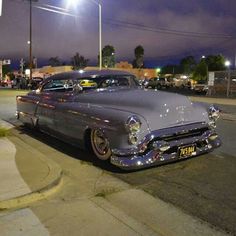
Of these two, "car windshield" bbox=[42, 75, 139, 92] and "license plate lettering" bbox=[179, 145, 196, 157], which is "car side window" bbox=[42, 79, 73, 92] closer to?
"car windshield" bbox=[42, 75, 139, 92]

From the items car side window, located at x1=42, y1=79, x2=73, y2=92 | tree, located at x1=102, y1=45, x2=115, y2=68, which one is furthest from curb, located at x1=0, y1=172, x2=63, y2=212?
tree, located at x1=102, y1=45, x2=115, y2=68

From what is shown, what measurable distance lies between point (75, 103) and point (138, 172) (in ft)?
6.15

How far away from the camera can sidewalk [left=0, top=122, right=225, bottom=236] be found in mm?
4020

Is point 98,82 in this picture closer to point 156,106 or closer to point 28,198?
point 156,106

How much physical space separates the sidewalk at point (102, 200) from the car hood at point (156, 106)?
1.03 meters

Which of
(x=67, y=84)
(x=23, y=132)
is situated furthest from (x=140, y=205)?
(x=23, y=132)

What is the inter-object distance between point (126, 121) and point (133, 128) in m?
0.14

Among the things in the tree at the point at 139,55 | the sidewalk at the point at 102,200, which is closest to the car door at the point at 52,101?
the sidewalk at the point at 102,200

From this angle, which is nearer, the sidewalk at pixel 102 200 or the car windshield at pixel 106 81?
the sidewalk at pixel 102 200

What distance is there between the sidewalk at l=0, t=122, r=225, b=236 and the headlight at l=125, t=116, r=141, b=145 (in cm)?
→ 61

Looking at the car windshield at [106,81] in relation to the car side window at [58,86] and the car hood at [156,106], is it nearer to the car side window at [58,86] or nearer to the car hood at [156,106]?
Answer: the car side window at [58,86]

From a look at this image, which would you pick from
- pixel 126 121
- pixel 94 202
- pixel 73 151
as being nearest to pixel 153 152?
pixel 126 121

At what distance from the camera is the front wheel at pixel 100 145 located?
240 inches

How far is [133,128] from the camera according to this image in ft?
18.3
